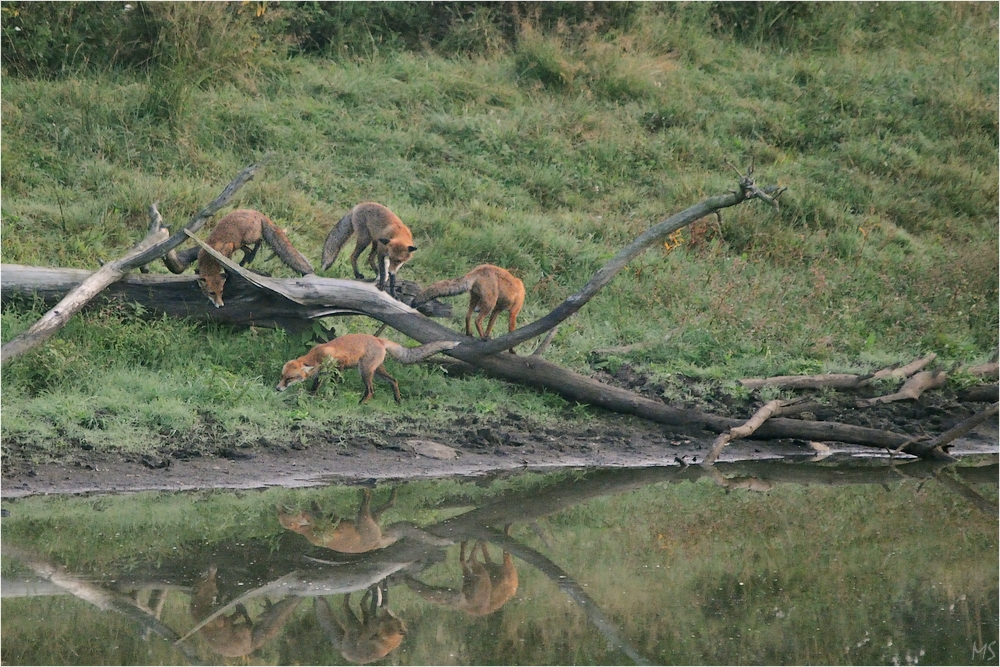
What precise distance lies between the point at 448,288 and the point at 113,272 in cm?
275

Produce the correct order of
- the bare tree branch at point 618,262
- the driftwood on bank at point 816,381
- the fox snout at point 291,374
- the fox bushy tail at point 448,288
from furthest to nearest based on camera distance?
the driftwood on bank at point 816,381, the fox bushy tail at point 448,288, the fox snout at point 291,374, the bare tree branch at point 618,262

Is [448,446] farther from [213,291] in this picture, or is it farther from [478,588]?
[478,588]

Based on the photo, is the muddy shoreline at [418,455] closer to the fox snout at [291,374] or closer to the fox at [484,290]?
the fox snout at [291,374]

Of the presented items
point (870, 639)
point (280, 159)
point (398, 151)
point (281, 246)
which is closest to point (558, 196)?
point (398, 151)

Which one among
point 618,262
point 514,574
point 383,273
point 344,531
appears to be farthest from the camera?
point 383,273

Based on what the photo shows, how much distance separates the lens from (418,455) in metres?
8.95

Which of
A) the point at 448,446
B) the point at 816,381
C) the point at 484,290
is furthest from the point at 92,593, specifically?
the point at 816,381

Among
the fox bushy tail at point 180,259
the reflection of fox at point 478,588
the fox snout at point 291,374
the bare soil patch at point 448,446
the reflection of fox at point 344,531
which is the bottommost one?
the bare soil patch at point 448,446

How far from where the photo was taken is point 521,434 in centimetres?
954

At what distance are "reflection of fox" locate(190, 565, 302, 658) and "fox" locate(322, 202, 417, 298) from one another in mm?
4161

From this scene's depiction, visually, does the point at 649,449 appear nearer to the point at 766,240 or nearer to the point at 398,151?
the point at 766,240

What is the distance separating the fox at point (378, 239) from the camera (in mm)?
9984

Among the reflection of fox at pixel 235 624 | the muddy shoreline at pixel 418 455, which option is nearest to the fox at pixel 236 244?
the muddy shoreline at pixel 418 455

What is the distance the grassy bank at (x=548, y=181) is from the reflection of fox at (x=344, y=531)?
1523mm
